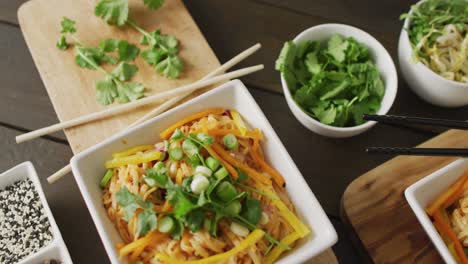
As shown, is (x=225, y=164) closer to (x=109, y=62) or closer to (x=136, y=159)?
(x=136, y=159)

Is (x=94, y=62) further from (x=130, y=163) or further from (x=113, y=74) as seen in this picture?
(x=130, y=163)

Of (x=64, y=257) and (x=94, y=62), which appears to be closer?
(x=64, y=257)

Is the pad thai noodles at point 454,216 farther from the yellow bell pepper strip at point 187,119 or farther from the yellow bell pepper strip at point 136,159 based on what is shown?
the yellow bell pepper strip at point 136,159

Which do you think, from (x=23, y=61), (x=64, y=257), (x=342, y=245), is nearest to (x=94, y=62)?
(x=23, y=61)

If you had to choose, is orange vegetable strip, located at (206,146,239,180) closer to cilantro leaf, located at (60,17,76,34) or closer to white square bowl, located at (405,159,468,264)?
white square bowl, located at (405,159,468,264)

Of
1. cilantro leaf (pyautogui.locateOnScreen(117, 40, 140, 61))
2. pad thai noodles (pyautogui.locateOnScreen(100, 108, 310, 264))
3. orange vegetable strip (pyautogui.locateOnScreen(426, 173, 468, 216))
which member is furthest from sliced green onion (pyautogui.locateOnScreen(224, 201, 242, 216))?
cilantro leaf (pyautogui.locateOnScreen(117, 40, 140, 61))

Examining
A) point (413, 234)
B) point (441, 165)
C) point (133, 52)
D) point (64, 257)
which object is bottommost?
point (64, 257)

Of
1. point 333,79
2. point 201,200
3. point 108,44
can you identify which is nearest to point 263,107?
point 333,79
